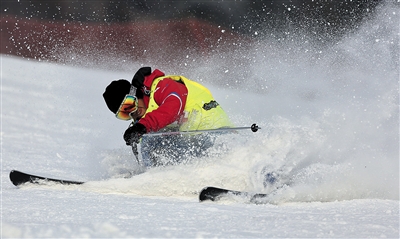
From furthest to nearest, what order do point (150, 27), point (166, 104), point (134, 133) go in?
1. point (150, 27)
2. point (166, 104)
3. point (134, 133)

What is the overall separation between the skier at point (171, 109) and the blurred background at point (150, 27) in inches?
169

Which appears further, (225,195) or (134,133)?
(134,133)

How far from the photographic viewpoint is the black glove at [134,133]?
9.50 ft

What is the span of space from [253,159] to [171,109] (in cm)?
59

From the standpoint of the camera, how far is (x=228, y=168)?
300 cm

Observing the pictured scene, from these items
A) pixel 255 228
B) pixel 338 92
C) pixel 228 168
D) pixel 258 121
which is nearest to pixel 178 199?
pixel 228 168

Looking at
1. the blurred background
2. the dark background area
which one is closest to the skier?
Result: the dark background area

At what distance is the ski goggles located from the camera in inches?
124

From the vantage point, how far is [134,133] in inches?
114

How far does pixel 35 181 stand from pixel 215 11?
16.0 feet

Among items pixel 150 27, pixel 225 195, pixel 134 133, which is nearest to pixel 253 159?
pixel 225 195

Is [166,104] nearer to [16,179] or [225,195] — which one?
[225,195]

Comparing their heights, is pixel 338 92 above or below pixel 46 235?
above

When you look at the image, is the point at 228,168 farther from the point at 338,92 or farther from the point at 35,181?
the point at 338,92
